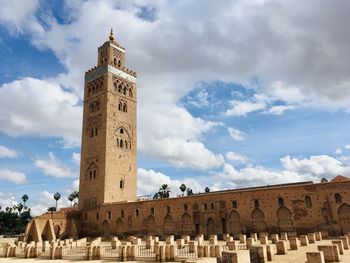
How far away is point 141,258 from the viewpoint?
1533cm

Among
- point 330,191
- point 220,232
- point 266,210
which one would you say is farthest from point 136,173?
point 330,191

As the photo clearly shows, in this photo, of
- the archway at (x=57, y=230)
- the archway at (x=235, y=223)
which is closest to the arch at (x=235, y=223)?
the archway at (x=235, y=223)

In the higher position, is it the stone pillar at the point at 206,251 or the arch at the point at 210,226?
the arch at the point at 210,226

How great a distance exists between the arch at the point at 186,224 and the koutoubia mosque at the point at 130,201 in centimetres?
8

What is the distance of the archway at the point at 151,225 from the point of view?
2894cm

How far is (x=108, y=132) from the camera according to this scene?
118 feet

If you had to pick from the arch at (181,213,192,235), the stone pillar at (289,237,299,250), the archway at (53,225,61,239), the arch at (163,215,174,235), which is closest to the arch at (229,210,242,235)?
the arch at (181,213,192,235)

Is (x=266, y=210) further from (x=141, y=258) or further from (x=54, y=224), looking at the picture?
(x=54, y=224)

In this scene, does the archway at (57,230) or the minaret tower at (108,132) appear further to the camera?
the minaret tower at (108,132)

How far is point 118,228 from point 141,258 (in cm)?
1710

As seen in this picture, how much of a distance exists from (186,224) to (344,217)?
12.1 metres

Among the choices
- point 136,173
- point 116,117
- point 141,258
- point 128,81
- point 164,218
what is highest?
point 128,81

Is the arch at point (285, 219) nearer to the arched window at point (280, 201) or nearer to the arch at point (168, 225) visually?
the arched window at point (280, 201)

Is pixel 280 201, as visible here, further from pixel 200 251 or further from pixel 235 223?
pixel 200 251
